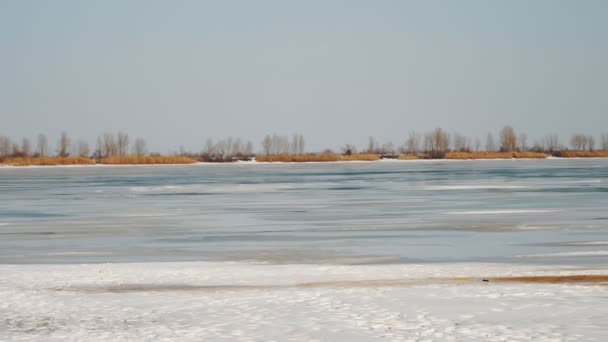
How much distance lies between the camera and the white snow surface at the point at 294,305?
25.4ft

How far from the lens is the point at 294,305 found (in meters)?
9.02

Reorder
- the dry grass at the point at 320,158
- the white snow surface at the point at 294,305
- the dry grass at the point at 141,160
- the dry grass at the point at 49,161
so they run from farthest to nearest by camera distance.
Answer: the dry grass at the point at 320,158
the dry grass at the point at 141,160
the dry grass at the point at 49,161
the white snow surface at the point at 294,305

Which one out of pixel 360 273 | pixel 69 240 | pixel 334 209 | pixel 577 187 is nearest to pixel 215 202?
pixel 334 209

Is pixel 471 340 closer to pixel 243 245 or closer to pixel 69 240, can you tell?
pixel 243 245

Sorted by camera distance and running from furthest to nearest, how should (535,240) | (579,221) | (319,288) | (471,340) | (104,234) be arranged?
(579,221), (104,234), (535,240), (319,288), (471,340)

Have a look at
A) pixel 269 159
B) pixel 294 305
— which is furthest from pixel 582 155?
pixel 294 305

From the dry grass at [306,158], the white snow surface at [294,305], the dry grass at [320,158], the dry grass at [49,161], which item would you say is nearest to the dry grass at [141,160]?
the dry grass at [49,161]

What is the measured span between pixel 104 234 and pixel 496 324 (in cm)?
1036

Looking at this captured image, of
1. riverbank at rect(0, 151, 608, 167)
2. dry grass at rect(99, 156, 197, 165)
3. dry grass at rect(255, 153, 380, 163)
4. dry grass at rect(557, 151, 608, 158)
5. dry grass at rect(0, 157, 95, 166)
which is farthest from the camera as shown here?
dry grass at rect(557, 151, 608, 158)

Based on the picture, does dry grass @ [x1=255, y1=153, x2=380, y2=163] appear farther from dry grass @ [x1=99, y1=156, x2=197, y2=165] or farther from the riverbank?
dry grass @ [x1=99, y1=156, x2=197, y2=165]

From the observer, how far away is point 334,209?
74.2 ft

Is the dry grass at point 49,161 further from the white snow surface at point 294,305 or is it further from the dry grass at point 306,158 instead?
the white snow surface at point 294,305

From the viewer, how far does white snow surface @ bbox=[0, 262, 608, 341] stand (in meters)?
7.74

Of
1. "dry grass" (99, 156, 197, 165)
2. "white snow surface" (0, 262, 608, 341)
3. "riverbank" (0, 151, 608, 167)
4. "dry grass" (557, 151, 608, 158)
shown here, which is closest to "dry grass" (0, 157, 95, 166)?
"riverbank" (0, 151, 608, 167)
